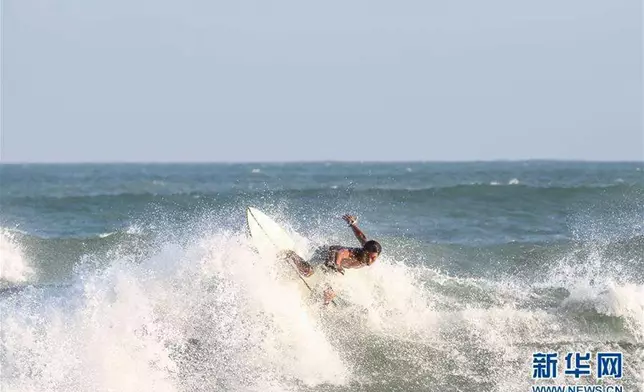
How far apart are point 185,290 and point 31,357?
1917 millimetres

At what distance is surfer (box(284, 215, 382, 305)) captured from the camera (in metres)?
8.95

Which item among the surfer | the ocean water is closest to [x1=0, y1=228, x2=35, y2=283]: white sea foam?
the ocean water

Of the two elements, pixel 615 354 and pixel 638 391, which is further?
pixel 615 354

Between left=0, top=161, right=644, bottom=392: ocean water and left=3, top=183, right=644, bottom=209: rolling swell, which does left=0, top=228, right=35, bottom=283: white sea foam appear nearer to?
left=0, top=161, right=644, bottom=392: ocean water

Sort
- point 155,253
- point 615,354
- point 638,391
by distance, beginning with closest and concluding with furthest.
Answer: point 638,391, point 615,354, point 155,253

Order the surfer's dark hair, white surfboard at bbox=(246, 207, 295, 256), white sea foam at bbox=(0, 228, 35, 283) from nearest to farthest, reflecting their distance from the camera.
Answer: the surfer's dark hair
white surfboard at bbox=(246, 207, 295, 256)
white sea foam at bbox=(0, 228, 35, 283)

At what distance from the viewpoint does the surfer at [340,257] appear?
895 centimetres

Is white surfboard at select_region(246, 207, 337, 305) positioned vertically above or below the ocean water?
above

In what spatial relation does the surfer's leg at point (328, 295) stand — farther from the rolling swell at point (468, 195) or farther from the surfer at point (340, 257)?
the rolling swell at point (468, 195)

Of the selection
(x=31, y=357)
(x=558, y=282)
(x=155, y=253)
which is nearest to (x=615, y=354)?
(x=558, y=282)

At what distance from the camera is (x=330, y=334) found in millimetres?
9867

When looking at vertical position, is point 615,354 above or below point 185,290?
below

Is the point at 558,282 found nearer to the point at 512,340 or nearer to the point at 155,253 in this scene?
the point at 512,340

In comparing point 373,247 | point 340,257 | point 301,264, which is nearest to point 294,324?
point 301,264
